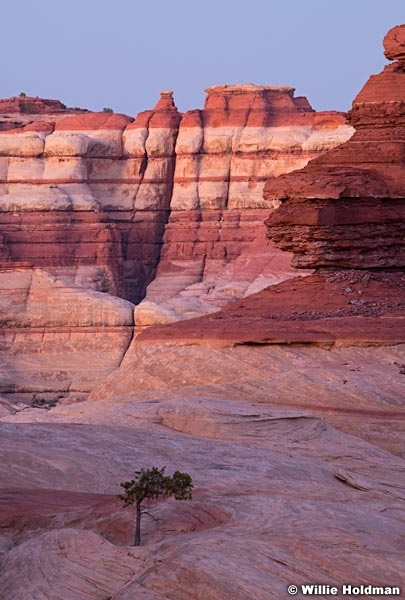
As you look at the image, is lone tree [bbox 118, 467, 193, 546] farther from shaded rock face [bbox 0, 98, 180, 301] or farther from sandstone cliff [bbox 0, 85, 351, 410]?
shaded rock face [bbox 0, 98, 180, 301]

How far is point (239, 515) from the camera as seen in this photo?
61.3ft

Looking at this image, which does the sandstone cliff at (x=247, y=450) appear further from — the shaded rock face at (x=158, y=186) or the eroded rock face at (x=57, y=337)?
the shaded rock face at (x=158, y=186)

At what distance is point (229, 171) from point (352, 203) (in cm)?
6489

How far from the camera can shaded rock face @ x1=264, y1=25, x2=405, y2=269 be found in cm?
4141

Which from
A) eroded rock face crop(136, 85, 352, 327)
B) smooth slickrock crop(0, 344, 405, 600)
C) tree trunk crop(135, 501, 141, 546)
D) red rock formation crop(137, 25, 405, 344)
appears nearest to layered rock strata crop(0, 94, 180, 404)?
eroded rock face crop(136, 85, 352, 327)

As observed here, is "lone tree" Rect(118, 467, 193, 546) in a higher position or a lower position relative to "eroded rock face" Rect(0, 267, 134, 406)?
higher

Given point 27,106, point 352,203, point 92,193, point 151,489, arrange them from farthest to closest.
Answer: point 27,106 < point 92,193 < point 352,203 < point 151,489

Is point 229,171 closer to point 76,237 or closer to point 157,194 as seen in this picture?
point 157,194

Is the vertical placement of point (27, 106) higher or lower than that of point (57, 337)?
higher

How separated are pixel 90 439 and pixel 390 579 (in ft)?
37.2

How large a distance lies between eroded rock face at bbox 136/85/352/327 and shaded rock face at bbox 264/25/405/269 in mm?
55430

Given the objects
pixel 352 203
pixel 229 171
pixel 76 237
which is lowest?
pixel 76 237

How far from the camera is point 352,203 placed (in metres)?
41.7

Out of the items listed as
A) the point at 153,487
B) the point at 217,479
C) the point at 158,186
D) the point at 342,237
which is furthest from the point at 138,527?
the point at 158,186
